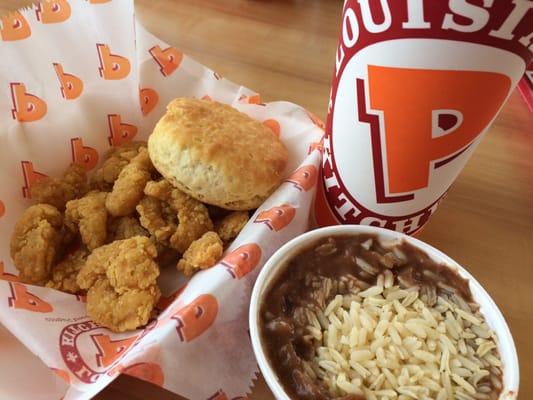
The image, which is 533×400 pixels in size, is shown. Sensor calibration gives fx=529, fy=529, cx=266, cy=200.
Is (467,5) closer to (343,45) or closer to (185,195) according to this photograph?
(343,45)

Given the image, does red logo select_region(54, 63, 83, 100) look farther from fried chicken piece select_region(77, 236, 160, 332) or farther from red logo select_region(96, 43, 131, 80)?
fried chicken piece select_region(77, 236, 160, 332)

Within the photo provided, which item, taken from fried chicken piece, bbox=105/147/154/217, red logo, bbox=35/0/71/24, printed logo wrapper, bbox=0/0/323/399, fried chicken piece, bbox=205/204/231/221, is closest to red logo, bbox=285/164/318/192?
printed logo wrapper, bbox=0/0/323/399

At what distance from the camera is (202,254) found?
0.70 m

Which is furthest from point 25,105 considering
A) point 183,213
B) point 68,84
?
point 183,213

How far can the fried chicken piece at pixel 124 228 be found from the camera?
31.0 inches

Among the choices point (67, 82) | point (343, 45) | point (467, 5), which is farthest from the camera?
point (67, 82)

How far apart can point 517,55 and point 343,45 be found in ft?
0.65

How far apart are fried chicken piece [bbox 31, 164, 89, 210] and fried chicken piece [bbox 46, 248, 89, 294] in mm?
89

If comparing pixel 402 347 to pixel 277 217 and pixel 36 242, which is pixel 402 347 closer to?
pixel 277 217

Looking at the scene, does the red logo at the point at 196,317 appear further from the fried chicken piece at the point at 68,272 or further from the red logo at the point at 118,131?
the red logo at the point at 118,131

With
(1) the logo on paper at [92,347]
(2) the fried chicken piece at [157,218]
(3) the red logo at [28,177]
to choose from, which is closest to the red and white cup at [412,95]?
(2) the fried chicken piece at [157,218]

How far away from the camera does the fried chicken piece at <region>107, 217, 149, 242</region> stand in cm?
79

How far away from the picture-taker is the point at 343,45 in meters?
0.66

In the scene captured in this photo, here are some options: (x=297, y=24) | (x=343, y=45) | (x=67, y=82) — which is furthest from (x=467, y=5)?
(x=297, y=24)
